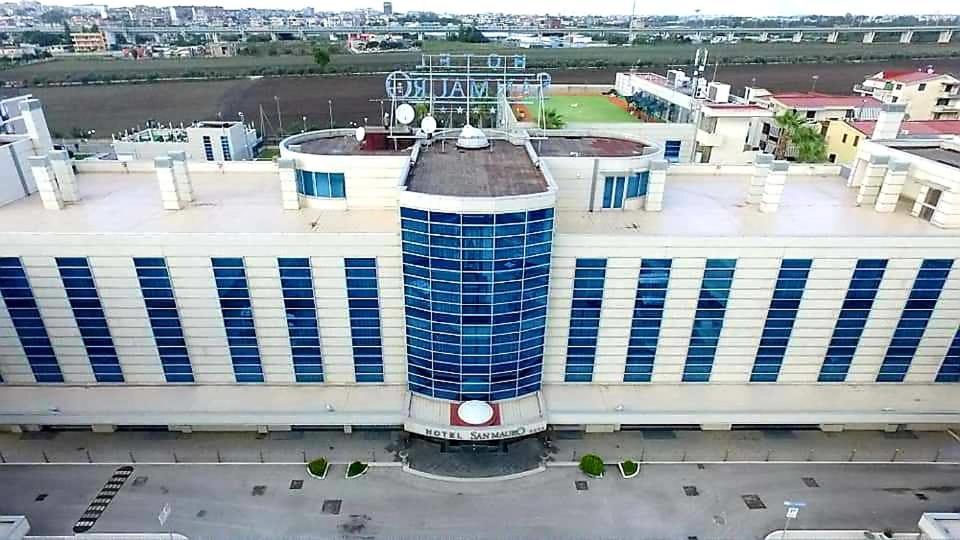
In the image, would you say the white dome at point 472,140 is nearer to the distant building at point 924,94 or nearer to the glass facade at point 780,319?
the glass facade at point 780,319

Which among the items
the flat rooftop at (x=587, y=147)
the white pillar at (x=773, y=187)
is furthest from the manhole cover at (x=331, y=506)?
the white pillar at (x=773, y=187)

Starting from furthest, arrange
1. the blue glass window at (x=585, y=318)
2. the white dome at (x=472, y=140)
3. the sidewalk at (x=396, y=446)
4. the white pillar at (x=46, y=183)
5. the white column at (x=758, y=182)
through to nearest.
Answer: the white dome at (x=472, y=140), the white column at (x=758, y=182), the white pillar at (x=46, y=183), the sidewalk at (x=396, y=446), the blue glass window at (x=585, y=318)

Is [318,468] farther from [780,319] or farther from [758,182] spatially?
[758,182]

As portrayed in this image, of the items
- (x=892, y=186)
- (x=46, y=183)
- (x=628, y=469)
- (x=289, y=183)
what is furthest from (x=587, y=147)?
(x=46, y=183)

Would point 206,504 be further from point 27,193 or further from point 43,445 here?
point 27,193

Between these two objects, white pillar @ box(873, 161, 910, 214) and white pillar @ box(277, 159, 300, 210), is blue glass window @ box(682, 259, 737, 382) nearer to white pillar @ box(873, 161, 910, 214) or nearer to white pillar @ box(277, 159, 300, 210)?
white pillar @ box(873, 161, 910, 214)

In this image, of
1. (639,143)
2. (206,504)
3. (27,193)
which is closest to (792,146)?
(639,143)
